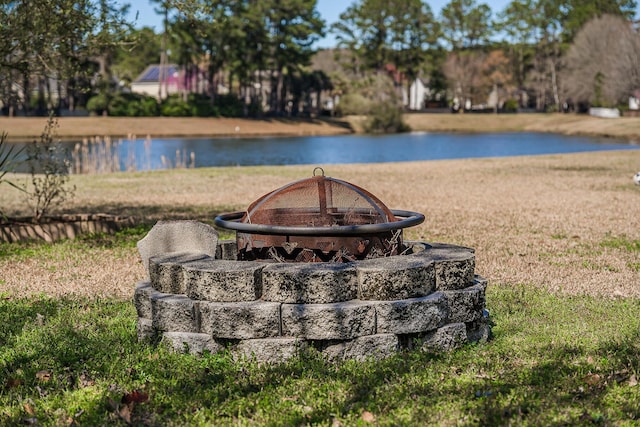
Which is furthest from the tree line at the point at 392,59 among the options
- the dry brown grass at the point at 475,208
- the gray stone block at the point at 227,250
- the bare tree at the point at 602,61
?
the gray stone block at the point at 227,250

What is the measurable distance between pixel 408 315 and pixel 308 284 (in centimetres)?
82

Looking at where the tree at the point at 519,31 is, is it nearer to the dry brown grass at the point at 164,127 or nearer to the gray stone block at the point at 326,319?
the dry brown grass at the point at 164,127

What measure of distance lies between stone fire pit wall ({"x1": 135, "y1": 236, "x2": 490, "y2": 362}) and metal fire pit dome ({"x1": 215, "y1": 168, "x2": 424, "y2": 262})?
45cm

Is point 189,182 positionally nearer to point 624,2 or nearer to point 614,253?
point 614,253

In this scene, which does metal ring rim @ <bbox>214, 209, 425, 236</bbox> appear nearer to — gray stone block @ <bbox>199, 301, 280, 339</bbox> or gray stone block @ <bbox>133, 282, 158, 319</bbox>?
gray stone block @ <bbox>199, 301, 280, 339</bbox>

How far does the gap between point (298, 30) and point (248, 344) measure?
85.8m

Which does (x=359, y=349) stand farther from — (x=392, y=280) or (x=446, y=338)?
(x=446, y=338)

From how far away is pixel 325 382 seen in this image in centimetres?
581

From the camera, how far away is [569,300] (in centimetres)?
863

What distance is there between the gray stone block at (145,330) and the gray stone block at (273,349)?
0.89 metres

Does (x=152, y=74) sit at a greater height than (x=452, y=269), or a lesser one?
greater

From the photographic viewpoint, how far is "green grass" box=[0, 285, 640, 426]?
521 cm

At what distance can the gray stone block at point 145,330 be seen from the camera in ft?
22.0

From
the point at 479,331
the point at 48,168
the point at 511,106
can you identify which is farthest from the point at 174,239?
the point at 511,106
